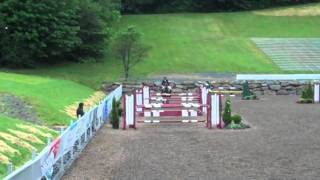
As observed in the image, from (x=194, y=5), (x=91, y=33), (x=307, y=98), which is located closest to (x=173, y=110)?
(x=307, y=98)

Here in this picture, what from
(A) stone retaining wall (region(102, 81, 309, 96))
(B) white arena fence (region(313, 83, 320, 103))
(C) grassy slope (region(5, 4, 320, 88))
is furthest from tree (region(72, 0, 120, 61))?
(B) white arena fence (region(313, 83, 320, 103))

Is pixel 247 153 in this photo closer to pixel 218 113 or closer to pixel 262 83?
pixel 218 113

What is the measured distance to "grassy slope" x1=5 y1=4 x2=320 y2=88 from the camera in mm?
49156

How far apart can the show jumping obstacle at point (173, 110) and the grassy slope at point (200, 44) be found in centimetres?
1570

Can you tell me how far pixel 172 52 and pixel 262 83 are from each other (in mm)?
12906

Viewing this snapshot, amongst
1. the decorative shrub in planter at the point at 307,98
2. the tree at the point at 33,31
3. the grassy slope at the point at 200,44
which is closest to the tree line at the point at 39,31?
the tree at the point at 33,31

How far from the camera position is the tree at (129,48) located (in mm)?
46438

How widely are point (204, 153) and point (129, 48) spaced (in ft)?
105

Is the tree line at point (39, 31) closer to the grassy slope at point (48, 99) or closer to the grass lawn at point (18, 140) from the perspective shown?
the grassy slope at point (48, 99)

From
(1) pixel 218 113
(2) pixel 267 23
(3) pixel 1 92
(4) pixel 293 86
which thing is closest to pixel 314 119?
(1) pixel 218 113

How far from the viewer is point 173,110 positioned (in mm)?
25719

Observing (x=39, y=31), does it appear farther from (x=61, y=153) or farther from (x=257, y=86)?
(x=61, y=153)

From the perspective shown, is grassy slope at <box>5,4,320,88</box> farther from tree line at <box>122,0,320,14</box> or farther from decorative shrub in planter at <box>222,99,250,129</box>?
decorative shrub in planter at <box>222,99,250,129</box>

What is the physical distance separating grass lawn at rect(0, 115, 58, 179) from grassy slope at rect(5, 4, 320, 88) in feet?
89.0
